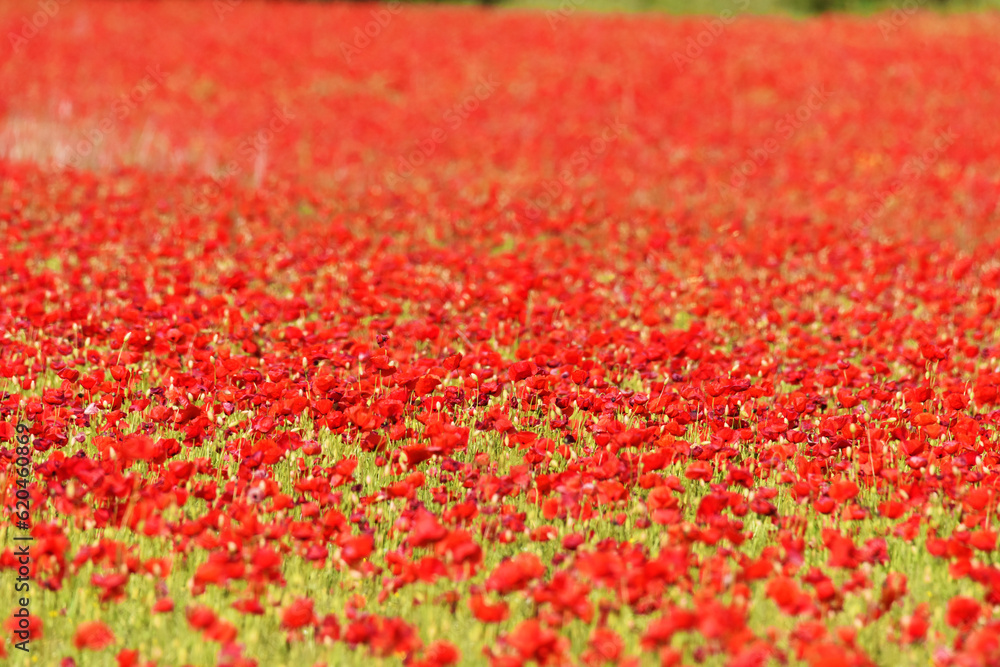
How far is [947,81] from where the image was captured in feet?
68.2

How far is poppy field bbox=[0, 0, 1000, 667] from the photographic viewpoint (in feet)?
12.3

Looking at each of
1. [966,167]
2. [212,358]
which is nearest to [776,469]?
[212,358]

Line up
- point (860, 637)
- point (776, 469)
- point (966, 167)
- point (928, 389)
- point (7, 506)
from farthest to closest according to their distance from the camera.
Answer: point (966, 167), point (928, 389), point (776, 469), point (7, 506), point (860, 637)

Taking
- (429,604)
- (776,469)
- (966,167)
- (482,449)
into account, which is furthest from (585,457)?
(966,167)

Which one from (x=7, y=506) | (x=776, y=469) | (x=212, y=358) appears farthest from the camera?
(x=212, y=358)

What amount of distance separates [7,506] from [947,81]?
2050cm

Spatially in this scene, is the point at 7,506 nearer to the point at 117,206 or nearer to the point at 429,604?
the point at 429,604

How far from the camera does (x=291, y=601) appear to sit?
3.90m

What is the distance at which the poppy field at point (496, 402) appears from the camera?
375 cm

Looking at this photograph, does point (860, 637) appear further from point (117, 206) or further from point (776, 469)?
point (117, 206)

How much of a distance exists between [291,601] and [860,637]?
2.07 m

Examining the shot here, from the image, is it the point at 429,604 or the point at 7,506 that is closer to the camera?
the point at 429,604

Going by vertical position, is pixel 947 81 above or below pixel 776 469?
above

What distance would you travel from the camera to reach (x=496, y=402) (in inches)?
237
